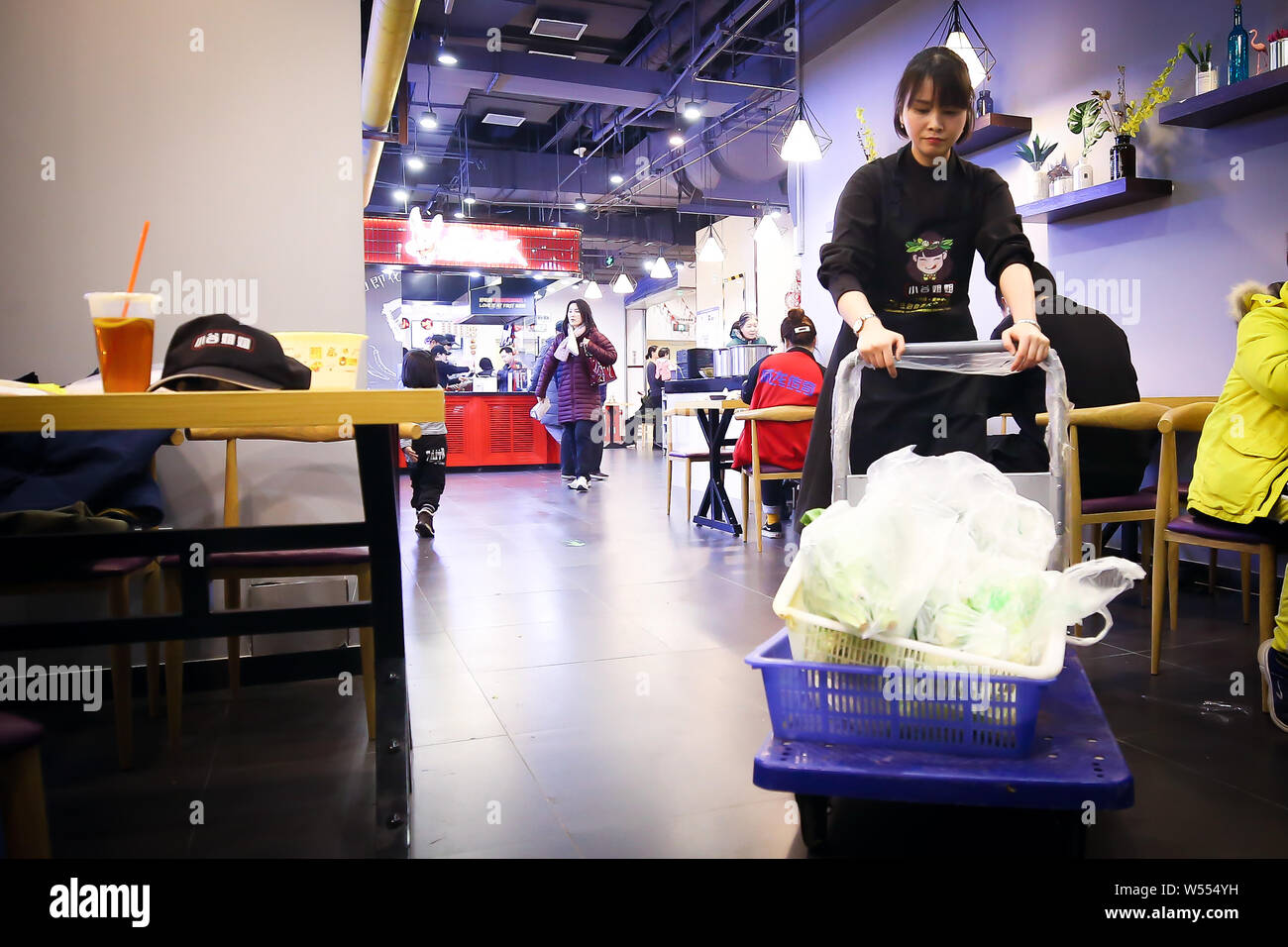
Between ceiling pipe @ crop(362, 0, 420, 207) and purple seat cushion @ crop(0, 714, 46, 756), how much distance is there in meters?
2.50

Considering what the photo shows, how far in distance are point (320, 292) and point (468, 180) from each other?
10.6 metres

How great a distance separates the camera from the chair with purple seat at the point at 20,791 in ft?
3.37

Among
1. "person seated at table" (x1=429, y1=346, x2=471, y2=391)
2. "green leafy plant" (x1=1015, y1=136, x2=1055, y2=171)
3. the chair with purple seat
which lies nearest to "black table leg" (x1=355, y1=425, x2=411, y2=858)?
the chair with purple seat

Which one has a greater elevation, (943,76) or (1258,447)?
(943,76)

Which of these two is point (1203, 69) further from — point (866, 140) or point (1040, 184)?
point (866, 140)

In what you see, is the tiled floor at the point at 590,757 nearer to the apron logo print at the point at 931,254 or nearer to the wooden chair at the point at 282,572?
the wooden chair at the point at 282,572

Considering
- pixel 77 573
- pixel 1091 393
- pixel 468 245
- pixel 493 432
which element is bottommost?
pixel 77 573

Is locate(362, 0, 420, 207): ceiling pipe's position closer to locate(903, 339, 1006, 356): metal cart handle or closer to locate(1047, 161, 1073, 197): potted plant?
locate(903, 339, 1006, 356): metal cart handle

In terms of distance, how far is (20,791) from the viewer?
3.42ft

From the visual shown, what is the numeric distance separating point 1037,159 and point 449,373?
7423 mm

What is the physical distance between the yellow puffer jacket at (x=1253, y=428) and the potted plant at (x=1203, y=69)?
2.17 m

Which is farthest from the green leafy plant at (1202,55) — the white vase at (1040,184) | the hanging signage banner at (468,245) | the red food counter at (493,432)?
the hanging signage banner at (468,245)

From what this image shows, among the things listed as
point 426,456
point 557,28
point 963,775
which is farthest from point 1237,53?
point 557,28
